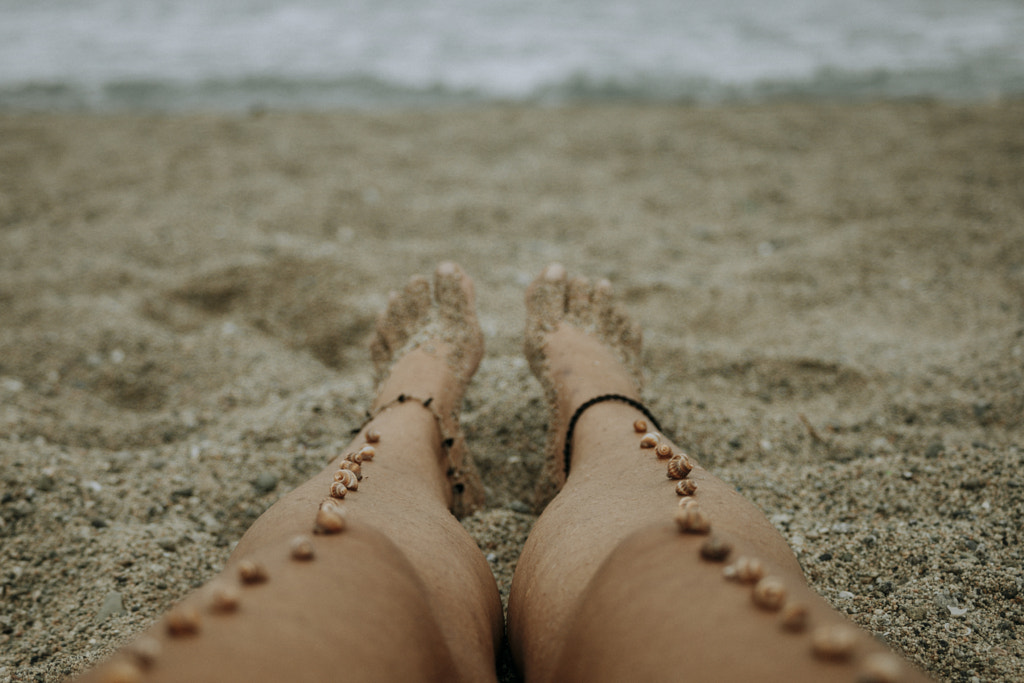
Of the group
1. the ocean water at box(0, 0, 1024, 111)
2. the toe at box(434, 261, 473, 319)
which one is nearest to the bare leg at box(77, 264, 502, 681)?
the toe at box(434, 261, 473, 319)

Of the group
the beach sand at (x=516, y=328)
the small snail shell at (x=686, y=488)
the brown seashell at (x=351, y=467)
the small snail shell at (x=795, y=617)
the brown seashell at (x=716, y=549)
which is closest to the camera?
the small snail shell at (x=795, y=617)

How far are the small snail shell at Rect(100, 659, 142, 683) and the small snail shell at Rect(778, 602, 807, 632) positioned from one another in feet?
2.48

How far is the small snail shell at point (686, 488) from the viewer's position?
1197 mm

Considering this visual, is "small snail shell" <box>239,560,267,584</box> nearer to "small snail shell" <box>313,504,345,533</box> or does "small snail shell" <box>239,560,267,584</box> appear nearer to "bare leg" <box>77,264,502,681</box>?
"bare leg" <box>77,264,502,681</box>

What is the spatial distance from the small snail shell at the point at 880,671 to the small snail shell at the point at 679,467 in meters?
0.54

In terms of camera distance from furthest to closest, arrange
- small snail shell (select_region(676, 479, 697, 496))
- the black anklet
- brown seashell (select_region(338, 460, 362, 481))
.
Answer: the black anklet
brown seashell (select_region(338, 460, 362, 481))
small snail shell (select_region(676, 479, 697, 496))

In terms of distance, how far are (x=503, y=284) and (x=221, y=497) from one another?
57.6 inches

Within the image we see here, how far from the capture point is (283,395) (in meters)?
2.17

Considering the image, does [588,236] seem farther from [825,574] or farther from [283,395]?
[825,574]

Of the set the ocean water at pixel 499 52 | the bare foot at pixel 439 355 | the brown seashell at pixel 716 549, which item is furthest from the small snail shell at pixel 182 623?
the ocean water at pixel 499 52

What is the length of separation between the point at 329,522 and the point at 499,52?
6787 millimetres

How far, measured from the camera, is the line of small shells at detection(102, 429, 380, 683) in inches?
28.2

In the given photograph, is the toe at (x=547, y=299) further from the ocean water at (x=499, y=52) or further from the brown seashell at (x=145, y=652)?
the ocean water at (x=499, y=52)

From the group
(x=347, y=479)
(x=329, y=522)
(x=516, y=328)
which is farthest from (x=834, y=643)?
(x=516, y=328)
